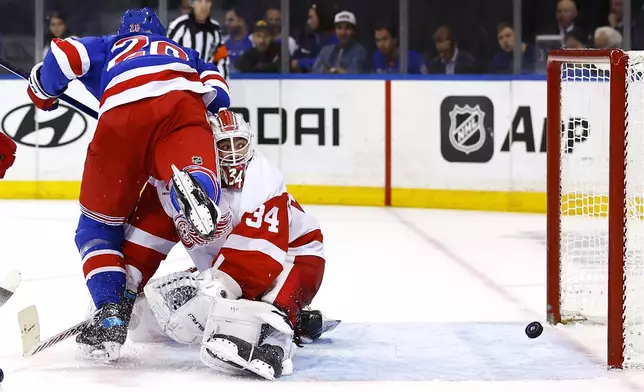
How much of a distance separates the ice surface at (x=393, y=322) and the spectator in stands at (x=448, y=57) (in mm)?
1112

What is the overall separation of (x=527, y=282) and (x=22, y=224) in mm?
2703

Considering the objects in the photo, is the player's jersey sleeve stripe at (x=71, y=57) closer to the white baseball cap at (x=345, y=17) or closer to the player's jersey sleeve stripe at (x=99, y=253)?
the player's jersey sleeve stripe at (x=99, y=253)

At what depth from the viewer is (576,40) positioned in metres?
6.87

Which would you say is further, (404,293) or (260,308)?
(404,293)

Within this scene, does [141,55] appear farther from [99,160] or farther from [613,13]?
[613,13]

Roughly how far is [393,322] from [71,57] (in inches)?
48.4

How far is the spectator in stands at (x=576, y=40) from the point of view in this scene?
22.5 ft

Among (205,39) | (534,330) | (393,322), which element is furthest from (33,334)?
(205,39)

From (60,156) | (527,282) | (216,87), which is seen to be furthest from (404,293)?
(60,156)

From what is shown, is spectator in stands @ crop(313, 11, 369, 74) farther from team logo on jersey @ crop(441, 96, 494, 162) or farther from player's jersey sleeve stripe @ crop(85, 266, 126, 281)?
player's jersey sleeve stripe @ crop(85, 266, 126, 281)

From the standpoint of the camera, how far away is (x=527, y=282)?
4.60m

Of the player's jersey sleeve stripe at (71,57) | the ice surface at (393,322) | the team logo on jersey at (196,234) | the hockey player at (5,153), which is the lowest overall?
the ice surface at (393,322)

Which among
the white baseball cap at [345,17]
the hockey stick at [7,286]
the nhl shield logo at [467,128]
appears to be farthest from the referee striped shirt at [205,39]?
the hockey stick at [7,286]

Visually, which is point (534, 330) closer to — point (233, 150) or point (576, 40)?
point (233, 150)
